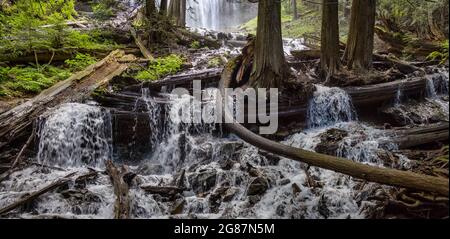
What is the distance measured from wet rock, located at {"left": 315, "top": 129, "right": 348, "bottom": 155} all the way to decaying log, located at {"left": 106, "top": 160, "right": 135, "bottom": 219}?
4.20 meters

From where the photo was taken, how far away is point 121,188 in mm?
6133

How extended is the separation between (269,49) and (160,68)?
387cm

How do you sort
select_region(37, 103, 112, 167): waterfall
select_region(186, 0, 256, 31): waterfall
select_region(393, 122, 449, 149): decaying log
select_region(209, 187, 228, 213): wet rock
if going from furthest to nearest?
select_region(186, 0, 256, 31): waterfall
select_region(37, 103, 112, 167): waterfall
select_region(393, 122, 449, 149): decaying log
select_region(209, 187, 228, 213): wet rock

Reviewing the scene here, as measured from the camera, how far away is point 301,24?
105 feet

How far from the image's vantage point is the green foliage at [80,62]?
1059 cm

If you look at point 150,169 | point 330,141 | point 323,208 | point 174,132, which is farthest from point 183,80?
point 323,208

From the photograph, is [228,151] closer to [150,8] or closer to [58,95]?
[58,95]

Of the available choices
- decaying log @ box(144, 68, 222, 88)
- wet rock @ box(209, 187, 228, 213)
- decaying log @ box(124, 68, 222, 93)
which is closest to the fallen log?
wet rock @ box(209, 187, 228, 213)

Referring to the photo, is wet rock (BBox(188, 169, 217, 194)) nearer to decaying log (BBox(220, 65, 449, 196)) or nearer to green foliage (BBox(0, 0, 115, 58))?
decaying log (BBox(220, 65, 449, 196))

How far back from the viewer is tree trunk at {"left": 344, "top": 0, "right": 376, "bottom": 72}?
1050 centimetres

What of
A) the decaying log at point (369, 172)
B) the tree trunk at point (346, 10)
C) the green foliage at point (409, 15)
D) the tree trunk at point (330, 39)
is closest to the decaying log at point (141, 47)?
the tree trunk at point (330, 39)

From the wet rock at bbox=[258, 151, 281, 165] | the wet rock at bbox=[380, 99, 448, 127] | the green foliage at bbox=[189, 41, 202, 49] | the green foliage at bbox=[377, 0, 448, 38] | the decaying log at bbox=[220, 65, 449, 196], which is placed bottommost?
the wet rock at bbox=[258, 151, 281, 165]

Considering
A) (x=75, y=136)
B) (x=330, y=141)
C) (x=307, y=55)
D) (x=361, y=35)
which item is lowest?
(x=330, y=141)
